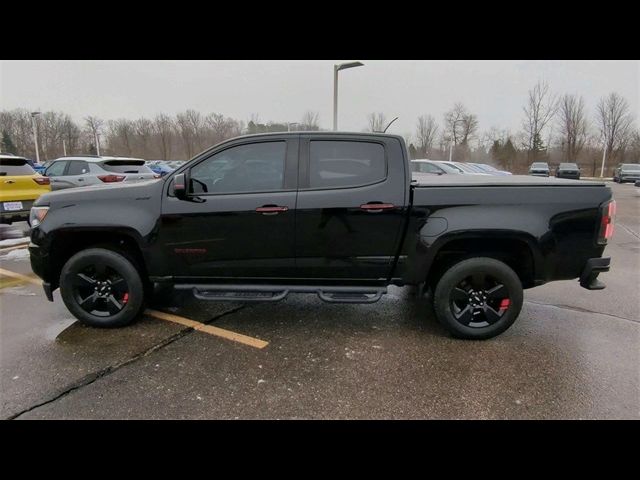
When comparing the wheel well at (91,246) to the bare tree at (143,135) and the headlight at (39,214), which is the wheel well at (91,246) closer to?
the headlight at (39,214)

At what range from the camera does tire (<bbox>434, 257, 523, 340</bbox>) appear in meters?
3.55

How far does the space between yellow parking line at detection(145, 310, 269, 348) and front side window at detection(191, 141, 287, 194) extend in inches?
54.0

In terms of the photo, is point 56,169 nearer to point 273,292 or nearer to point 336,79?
point 336,79

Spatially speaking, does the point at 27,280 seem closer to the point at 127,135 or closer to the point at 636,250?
the point at 636,250

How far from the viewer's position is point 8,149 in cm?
4944

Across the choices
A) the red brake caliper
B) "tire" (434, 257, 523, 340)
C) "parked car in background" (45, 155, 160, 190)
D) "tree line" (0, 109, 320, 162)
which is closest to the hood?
"tire" (434, 257, 523, 340)

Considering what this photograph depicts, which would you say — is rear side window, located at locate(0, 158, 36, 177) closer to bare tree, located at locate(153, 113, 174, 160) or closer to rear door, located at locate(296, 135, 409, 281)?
rear door, located at locate(296, 135, 409, 281)

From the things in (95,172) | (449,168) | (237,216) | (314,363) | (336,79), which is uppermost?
(336,79)

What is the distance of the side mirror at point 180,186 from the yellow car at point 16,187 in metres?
5.97

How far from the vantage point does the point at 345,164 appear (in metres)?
3.67

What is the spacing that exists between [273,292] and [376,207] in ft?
4.13

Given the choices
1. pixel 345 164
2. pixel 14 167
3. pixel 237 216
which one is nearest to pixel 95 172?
pixel 14 167

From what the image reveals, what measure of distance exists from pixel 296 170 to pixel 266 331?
1.62 meters
